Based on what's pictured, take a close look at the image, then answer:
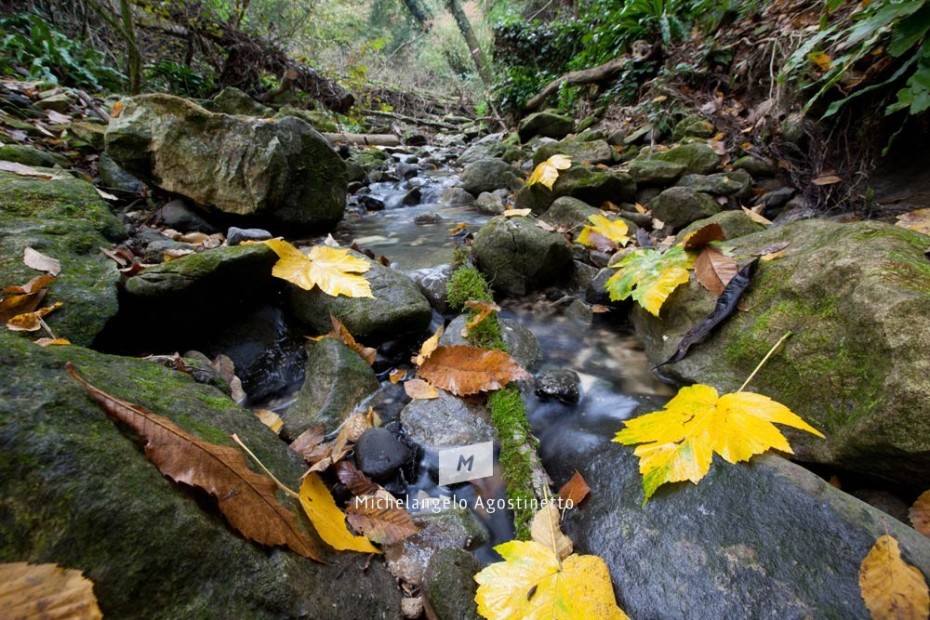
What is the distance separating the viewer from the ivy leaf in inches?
88.6

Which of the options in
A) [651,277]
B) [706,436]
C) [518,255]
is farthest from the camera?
[518,255]

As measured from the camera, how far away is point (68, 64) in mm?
6051

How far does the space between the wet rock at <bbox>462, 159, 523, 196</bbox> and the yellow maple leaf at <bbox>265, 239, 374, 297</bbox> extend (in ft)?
11.6

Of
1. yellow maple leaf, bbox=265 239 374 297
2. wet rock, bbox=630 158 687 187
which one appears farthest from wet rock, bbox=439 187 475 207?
yellow maple leaf, bbox=265 239 374 297

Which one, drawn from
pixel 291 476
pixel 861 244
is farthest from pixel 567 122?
pixel 291 476

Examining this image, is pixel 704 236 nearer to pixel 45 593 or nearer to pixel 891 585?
pixel 891 585

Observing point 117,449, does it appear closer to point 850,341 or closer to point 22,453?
point 22,453

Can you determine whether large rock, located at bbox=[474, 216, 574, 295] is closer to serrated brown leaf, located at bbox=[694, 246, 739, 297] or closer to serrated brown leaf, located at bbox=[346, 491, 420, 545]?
serrated brown leaf, located at bbox=[694, 246, 739, 297]

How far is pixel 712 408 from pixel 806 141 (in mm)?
3673

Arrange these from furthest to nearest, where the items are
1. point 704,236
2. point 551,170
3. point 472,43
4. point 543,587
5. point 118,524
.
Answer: point 472,43, point 551,170, point 704,236, point 543,587, point 118,524

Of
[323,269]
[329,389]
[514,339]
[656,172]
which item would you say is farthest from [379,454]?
[656,172]

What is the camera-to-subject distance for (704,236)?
2.22 meters

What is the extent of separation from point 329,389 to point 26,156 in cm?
385

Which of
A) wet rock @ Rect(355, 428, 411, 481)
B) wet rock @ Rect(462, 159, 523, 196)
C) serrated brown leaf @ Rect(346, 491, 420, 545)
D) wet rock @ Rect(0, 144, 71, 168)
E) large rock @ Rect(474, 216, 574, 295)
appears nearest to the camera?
serrated brown leaf @ Rect(346, 491, 420, 545)
